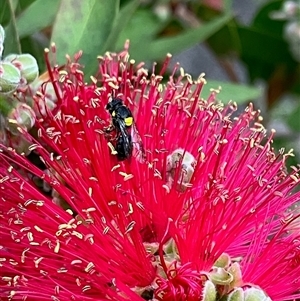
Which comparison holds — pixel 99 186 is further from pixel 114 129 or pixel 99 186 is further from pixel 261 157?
pixel 261 157

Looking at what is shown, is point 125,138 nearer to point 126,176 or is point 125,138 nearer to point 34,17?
point 126,176

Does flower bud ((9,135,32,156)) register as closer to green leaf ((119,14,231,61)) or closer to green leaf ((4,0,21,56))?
green leaf ((4,0,21,56))

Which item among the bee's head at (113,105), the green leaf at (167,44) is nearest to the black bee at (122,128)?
the bee's head at (113,105)

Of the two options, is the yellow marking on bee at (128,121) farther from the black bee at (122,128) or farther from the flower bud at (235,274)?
the flower bud at (235,274)

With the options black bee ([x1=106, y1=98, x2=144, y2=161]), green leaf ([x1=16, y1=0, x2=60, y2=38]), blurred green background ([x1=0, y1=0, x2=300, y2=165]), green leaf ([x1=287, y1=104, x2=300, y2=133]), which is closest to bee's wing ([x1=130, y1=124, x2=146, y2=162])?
black bee ([x1=106, y1=98, x2=144, y2=161])

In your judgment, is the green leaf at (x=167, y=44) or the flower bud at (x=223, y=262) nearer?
the flower bud at (x=223, y=262)

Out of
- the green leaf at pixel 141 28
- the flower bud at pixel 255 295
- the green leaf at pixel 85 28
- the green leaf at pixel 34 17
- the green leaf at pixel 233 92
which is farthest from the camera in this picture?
the green leaf at pixel 141 28

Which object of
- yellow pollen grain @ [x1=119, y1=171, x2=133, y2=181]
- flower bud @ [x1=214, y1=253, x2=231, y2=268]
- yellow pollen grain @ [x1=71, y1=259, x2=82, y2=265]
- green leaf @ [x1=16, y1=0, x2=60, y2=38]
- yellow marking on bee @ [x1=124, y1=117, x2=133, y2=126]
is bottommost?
flower bud @ [x1=214, y1=253, x2=231, y2=268]
